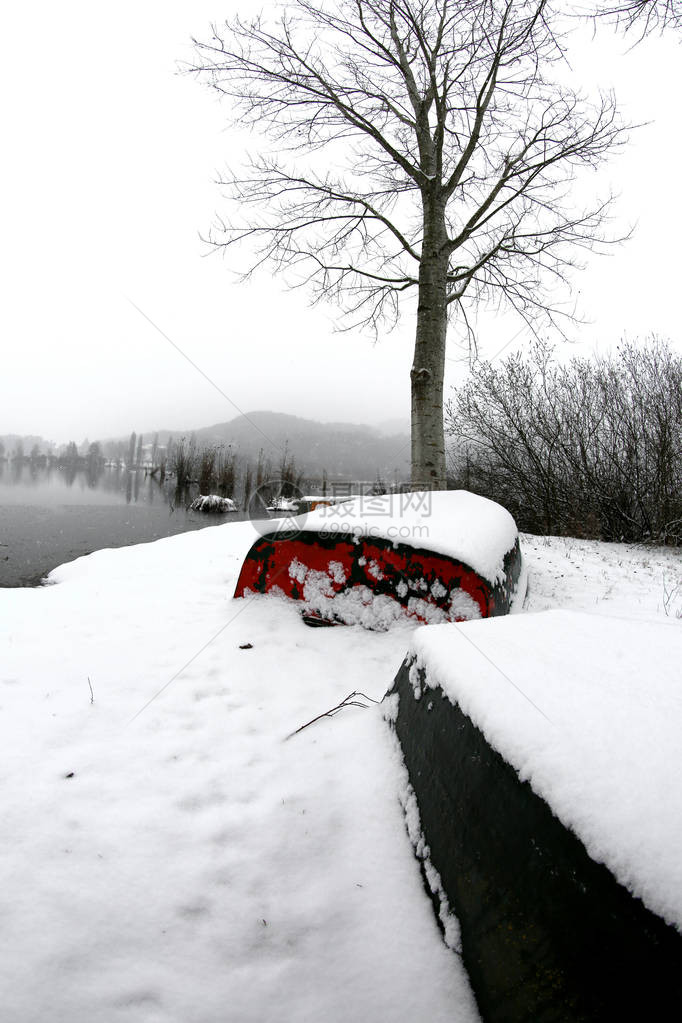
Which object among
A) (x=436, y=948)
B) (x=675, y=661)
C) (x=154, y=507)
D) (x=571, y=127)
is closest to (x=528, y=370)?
(x=571, y=127)

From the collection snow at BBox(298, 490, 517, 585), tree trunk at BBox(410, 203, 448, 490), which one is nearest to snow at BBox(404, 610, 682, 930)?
snow at BBox(298, 490, 517, 585)

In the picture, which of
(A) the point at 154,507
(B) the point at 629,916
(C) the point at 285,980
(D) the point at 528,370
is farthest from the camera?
(A) the point at 154,507

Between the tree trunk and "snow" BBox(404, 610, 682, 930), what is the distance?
16.3 feet

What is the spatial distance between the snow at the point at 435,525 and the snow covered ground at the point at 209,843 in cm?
65

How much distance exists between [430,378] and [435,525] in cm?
408

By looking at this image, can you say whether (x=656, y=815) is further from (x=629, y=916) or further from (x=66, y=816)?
(x=66, y=816)

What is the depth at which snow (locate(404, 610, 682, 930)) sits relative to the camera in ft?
2.32

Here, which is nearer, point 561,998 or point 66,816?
point 561,998

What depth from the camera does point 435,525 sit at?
118 inches

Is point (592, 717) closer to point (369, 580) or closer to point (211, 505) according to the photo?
point (369, 580)

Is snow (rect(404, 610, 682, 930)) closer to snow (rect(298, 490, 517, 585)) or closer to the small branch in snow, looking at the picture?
A: the small branch in snow

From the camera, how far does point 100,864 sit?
128cm

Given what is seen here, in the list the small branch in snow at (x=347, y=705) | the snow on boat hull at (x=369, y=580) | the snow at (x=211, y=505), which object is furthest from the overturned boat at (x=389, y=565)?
the snow at (x=211, y=505)

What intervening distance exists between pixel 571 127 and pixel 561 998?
9.44m
